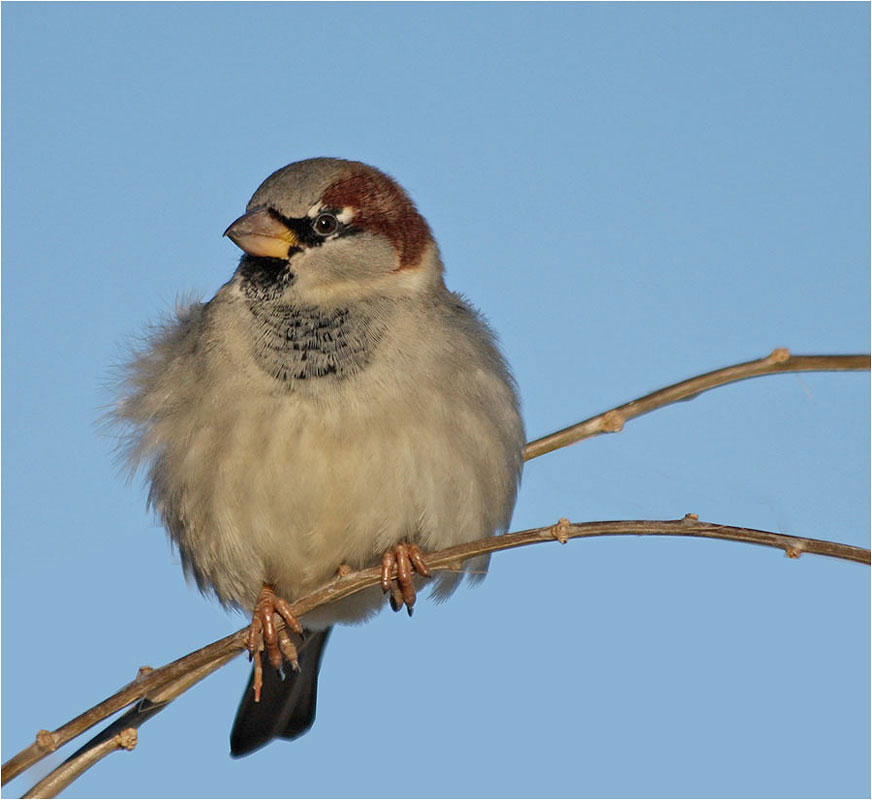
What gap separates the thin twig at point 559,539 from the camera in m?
1.83

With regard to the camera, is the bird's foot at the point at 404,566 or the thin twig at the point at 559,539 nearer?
the thin twig at the point at 559,539

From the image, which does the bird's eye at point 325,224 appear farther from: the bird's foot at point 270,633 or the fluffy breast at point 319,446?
the bird's foot at point 270,633

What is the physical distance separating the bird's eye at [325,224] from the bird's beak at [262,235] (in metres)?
0.07

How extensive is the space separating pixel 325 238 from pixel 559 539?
149cm

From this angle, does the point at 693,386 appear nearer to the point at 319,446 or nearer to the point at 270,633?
the point at 319,446

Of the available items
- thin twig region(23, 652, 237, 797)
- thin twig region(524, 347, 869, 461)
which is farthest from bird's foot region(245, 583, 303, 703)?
thin twig region(524, 347, 869, 461)

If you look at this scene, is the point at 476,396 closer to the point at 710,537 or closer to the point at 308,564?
the point at 308,564

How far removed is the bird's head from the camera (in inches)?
121

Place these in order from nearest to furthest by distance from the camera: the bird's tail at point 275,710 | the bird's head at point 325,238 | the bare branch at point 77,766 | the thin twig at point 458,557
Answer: the thin twig at point 458,557
the bare branch at point 77,766
the bird's head at point 325,238
the bird's tail at point 275,710

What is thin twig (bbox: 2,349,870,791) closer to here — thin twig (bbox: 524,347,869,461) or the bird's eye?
thin twig (bbox: 524,347,869,461)

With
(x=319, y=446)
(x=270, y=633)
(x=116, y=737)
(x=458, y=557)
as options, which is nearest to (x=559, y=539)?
(x=458, y=557)

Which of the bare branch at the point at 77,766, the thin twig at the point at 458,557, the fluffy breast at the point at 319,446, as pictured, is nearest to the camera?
the thin twig at the point at 458,557

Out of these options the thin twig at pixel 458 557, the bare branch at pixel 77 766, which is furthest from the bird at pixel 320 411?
the bare branch at pixel 77 766

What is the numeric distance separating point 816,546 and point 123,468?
2106 mm
